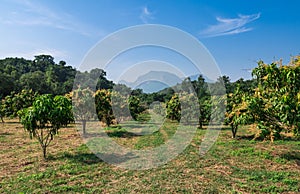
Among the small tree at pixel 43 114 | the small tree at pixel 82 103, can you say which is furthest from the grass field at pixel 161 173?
the small tree at pixel 82 103

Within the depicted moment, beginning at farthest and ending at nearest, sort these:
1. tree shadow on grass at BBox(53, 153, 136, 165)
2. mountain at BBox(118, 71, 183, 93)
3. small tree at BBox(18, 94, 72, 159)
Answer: mountain at BBox(118, 71, 183, 93), tree shadow on grass at BBox(53, 153, 136, 165), small tree at BBox(18, 94, 72, 159)

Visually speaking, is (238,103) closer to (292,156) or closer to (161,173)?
(292,156)

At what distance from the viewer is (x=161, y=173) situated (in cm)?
700

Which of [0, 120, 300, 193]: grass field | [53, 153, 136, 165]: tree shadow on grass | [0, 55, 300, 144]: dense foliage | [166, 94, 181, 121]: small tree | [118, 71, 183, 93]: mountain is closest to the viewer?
[0, 120, 300, 193]: grass field

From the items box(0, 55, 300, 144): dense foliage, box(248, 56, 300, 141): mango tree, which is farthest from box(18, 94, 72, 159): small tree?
box(248, 56, 300, 141): mango tree

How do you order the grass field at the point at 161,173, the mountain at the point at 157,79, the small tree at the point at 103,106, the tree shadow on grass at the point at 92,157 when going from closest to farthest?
1. the grass field at the point at 161,173
2. the tree shadow on grass at the point at 92,157
3. the mountain at the point at 157,79
4. the small tree at the point at 103,106

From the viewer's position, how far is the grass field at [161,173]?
5.82 metres

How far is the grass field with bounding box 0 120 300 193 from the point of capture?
582cm

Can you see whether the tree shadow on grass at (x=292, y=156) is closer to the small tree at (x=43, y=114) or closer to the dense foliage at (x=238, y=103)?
the dense foliage at (x=238, y=103)

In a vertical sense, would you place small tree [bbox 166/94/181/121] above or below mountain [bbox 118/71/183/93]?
below

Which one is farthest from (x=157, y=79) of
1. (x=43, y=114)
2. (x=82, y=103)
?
(x=43, y=114)

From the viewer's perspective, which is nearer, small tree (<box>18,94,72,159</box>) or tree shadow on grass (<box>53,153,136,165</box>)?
small tree (<box>18,94,72,159</box>)

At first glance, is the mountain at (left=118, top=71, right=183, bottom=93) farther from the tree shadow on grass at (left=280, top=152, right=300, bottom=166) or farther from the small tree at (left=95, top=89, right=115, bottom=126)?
the tree shadow on grass at (left=280, top=152, right=300, bottom=166)

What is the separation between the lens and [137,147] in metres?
10.8
